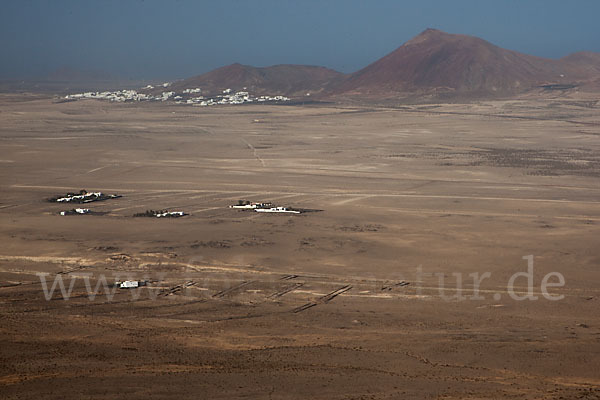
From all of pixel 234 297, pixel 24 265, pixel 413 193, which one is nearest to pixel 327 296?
pixel 234 297

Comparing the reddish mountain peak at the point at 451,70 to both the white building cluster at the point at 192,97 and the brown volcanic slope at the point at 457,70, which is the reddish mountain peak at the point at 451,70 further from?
the white building cluster at the point at 192,97

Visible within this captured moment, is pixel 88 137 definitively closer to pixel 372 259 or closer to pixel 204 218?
pixel 204 218

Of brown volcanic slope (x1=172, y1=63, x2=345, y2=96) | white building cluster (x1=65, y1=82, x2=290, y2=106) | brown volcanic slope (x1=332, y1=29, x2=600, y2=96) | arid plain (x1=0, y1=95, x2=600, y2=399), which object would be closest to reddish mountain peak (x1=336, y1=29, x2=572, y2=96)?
brown volcanic slope (x1=332, y1=29, x2=600, y2=96)

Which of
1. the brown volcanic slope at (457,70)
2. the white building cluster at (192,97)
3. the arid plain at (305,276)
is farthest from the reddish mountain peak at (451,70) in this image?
the arid plain at (305,276)

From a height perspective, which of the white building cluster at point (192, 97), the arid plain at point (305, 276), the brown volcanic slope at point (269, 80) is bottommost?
the arid plain at point (305, 276)

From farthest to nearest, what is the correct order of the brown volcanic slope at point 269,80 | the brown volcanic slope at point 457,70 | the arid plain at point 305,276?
the brown volcanic slope at point 269,80, the brown volcanic slope at point 457,70, the arid plain at point 305,276

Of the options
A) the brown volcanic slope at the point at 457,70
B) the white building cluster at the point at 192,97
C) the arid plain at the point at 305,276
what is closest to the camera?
the arid plain at the point at 305,276

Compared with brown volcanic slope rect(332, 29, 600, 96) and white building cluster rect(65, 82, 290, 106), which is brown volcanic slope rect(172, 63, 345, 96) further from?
brown volcanic slope rect(332, 29, 600, 96)
